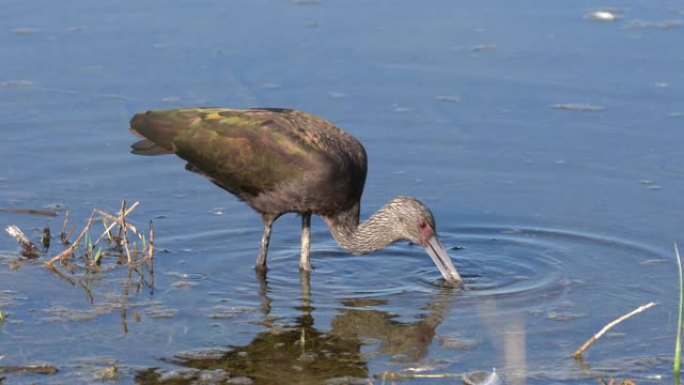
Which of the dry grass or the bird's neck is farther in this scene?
the bird's neck

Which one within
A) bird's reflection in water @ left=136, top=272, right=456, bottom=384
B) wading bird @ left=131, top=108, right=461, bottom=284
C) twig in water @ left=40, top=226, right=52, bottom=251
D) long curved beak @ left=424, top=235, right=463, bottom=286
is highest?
wading bird @ left=131, top=108, right=461, bottom=284

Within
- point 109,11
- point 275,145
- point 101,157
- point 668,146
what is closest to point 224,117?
point 275,145

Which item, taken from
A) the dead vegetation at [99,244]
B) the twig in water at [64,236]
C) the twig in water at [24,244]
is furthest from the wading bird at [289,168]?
the twig in water at [24,244]

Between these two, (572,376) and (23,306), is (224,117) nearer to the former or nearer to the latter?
(23,306)

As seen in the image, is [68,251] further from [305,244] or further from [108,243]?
[305,244]

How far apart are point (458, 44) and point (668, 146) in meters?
2.49

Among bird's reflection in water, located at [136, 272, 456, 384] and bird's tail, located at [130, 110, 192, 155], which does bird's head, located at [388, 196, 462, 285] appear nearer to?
bird's reflection in water, located at [136, 272, 456, 384]

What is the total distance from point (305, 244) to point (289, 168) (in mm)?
520

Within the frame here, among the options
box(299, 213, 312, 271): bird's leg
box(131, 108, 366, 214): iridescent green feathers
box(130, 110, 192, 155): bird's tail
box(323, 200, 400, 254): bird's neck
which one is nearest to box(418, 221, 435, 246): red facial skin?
Answer: box(323, 200, 400, 254): bird's neck

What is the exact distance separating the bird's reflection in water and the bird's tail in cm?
130

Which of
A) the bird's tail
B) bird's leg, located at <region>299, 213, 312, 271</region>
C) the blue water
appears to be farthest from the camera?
the bird's tail

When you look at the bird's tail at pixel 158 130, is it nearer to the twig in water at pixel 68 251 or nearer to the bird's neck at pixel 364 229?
the twig in water at pixel 68 251

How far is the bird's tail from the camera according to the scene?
9.01 m

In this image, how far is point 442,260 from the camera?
28.5ft
